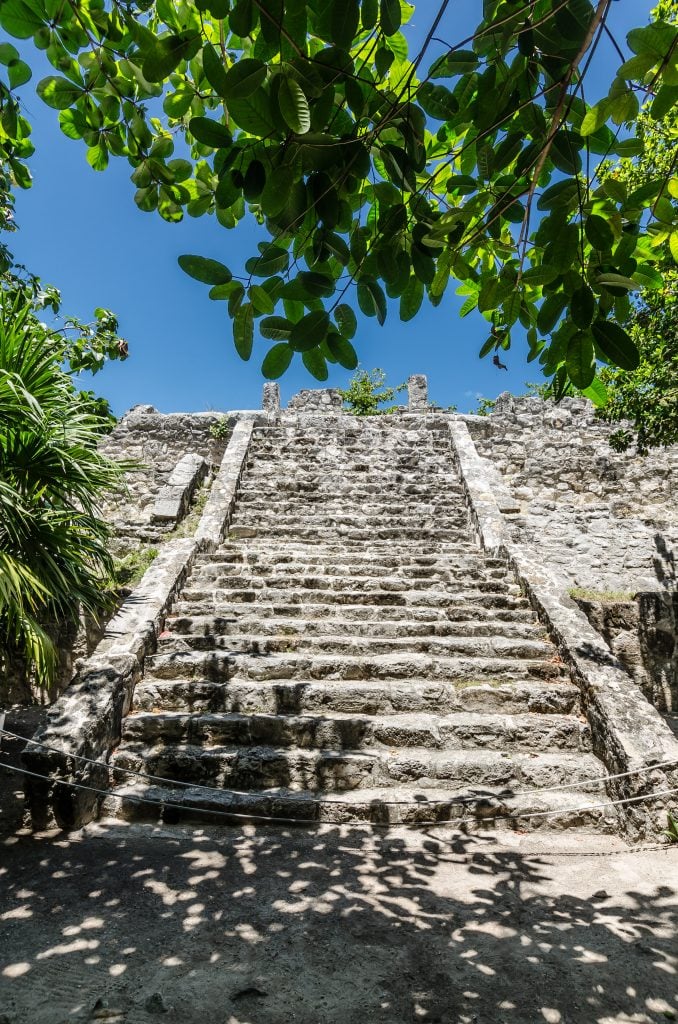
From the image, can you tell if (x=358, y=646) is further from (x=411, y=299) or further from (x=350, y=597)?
(x=411, y=299)

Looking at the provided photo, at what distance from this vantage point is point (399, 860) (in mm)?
2738

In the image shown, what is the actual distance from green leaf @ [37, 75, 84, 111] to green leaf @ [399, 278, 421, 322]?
1.44 meters

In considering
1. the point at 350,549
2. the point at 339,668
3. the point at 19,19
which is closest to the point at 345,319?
the point at 19,19

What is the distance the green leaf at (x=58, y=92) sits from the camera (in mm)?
1830

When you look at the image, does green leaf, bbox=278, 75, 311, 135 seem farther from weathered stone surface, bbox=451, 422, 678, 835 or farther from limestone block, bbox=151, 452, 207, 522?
limestone block, bbox=151, 452, 207, 522

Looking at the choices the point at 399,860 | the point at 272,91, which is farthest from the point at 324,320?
the point at 399,860

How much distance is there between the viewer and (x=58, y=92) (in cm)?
186

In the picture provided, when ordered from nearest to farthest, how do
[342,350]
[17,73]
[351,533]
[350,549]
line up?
1. [342,350]
2. [17,73]
3. [350,549]
4. [351,533]

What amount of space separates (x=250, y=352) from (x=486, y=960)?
235 centimetres

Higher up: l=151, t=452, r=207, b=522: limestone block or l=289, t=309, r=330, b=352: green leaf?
l=151, t=452, r=207, b=522: limestone block

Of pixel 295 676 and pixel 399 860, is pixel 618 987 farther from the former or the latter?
pixel 295 676

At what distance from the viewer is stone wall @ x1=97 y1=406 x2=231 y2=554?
9350 mm

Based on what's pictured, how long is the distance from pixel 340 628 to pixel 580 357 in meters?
3.68

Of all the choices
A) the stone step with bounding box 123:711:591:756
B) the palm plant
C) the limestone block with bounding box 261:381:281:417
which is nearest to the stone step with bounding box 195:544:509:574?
the palm plant
